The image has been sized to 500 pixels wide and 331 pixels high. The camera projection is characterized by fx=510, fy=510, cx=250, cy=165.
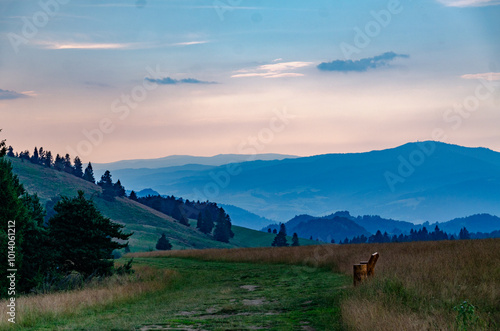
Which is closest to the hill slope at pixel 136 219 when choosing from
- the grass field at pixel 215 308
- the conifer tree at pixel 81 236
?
the conifer tree at pixel 81 236

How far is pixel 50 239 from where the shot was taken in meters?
25.7

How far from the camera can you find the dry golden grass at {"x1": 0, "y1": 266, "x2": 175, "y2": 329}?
16125mm

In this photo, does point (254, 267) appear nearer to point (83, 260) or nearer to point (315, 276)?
point (315, 276)

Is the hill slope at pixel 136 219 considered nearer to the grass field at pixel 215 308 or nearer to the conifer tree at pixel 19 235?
the conifer tree at pixel 19 235

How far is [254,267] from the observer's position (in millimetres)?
35344

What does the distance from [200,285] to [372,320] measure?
1609 centimetres

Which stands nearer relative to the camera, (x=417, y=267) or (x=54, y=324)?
(x=54, y=324)

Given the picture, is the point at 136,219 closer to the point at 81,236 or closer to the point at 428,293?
the point at 81,236

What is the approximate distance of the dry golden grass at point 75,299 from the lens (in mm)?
16125

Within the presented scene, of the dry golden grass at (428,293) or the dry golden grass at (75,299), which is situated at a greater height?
the dry golden grass at (428,293)

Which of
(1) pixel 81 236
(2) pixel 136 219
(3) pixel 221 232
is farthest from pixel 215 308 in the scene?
(2) pixel 136 219

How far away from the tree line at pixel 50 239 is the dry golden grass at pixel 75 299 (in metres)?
1.71

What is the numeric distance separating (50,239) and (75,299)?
7.64m

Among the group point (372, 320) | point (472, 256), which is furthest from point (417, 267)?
point (372, 320)
